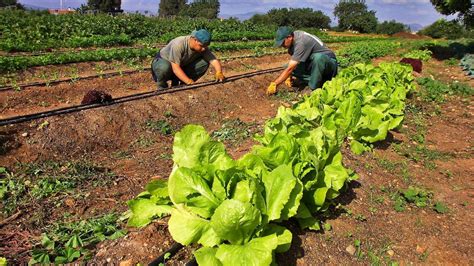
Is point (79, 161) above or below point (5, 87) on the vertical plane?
below

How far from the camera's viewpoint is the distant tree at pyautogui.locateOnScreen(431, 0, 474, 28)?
17.3m

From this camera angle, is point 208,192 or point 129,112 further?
point 129,112

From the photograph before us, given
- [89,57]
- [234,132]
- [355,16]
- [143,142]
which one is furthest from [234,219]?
[355,16]

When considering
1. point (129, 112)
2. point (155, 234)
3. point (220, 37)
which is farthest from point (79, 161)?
point (220, 37)

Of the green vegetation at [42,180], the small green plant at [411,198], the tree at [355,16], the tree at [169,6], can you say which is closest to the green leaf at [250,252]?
the small green plant at [411,198]

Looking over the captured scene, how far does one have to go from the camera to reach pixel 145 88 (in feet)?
31.8

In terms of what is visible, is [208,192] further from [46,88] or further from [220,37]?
[220,37]

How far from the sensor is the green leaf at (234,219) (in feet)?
7.39

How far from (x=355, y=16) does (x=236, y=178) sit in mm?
80449

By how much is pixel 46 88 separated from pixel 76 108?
314 cm

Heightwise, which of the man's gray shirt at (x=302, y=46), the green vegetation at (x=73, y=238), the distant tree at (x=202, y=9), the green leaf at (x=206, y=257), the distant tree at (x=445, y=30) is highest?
the distant tree at (x=202, y=9)

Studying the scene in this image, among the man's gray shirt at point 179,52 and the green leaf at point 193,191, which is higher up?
the man's gray shirt at point 179,52

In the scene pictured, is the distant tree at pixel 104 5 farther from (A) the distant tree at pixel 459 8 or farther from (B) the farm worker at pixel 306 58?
(B) the farm worker at pixel 306 58

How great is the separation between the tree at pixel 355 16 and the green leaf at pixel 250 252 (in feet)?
254
